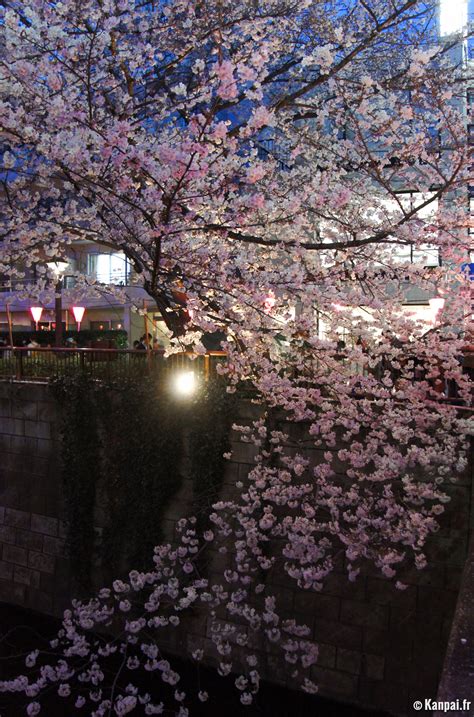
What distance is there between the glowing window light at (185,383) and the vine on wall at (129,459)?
14cm

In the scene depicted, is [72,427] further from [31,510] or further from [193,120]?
[193,120]

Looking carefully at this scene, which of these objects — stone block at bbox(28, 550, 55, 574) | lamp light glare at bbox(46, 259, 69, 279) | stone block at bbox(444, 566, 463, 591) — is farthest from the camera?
stone block at bbox(28, 550, 55, 574)

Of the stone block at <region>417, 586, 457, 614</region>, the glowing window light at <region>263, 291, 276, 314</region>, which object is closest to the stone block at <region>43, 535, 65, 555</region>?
the stone block at <region>417, 586, 457, 614</region>

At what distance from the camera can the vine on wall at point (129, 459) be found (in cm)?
786

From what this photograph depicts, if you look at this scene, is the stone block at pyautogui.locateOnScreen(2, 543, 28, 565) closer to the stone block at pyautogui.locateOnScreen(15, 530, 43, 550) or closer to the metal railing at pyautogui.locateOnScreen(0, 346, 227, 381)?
the stone block at pyautogui.locateOnScreen(15, 530, 43, 550)

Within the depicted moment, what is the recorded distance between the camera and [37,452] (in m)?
9.63

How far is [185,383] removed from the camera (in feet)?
26.6

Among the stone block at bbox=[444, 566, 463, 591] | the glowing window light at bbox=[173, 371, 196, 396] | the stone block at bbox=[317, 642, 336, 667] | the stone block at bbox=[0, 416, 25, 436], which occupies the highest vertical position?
the glowing window light at bbox=[173, 371, 196, 396]

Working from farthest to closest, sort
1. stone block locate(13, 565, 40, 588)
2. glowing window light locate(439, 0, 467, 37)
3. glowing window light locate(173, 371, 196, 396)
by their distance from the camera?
1. glowing window light locate(439, 0, 467, 37)
2. stone block locate(13, 565, 40, 588)
3. glowing window light locate(173, 371, 196, 396)

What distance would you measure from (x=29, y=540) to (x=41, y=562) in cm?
44

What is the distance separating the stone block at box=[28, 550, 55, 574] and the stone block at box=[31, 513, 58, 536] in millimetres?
361

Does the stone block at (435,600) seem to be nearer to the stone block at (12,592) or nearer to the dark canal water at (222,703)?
the dark canal water at (222,703)

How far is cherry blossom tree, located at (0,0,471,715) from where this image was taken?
17.7 ft

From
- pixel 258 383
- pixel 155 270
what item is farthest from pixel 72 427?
pixel 155 270
